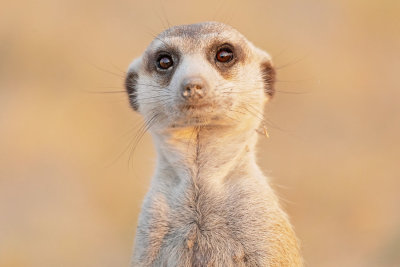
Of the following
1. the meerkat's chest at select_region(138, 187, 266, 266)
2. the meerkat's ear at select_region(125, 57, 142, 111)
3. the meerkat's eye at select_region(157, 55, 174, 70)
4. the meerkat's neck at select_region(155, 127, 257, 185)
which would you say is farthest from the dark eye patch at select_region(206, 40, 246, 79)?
the meerkat's chest at select_region(138, 187, 266, 266)

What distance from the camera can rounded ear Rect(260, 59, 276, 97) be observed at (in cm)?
446

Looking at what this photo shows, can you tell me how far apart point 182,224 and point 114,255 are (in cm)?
440

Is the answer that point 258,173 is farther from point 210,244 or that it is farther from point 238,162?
point 210,244

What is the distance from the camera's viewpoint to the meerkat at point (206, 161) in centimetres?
393

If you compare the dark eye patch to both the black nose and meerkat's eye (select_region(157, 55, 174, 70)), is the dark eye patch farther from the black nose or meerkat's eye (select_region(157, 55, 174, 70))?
the black nose

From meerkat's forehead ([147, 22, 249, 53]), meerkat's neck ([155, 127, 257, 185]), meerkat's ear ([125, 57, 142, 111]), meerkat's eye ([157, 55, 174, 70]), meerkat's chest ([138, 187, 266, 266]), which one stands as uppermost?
meerkat's forehead ([147, 22, 249, 53])

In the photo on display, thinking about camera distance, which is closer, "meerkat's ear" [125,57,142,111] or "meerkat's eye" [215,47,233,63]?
"meerkat's eye" [215,47,233,63]

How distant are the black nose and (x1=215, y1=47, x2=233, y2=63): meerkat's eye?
1.29ft

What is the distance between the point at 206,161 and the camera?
4188mm

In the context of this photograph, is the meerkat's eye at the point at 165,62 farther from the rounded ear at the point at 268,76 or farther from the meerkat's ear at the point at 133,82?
the rounded ear at the point at 268,76

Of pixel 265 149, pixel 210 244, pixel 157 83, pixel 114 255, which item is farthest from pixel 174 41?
pixel 265 149

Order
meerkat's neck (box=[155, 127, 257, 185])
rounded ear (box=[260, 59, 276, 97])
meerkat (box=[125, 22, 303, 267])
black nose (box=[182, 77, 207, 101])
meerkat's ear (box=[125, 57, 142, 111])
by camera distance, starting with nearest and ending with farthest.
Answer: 1. black nose (box=[182, 77, 207, 101])
2. meerkat (box=[125, 22, 303, 267])
3. meerkat's neck (box=[155, 127, 257, 185])
4. rounded ear (box=[260, 59, 276, 97])
5. meerkat's ear (box=[125, 57, 142, 111])

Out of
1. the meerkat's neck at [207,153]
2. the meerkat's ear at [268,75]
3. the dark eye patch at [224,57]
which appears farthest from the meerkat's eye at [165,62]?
the meerkat's ear at [268,75]

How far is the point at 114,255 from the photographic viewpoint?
27.1 ft
